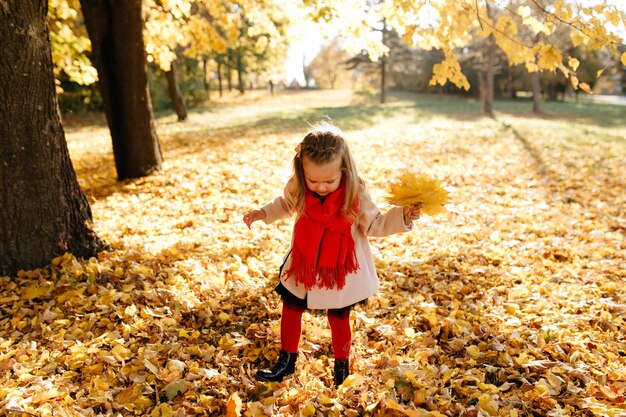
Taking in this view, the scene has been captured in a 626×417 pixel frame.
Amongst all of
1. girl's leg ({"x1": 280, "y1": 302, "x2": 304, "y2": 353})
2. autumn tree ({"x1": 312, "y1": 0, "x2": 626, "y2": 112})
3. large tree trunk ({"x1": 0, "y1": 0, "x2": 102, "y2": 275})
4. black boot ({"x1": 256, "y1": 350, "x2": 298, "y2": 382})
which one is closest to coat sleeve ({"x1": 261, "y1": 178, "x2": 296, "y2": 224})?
girl's leg ({"x1": 280, "y1": 302, "x2": 304, "y2": 353})

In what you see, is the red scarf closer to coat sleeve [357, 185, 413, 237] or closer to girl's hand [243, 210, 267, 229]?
coat sleeve [357, 185, 413, 237]

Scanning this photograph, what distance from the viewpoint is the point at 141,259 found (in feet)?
13.3

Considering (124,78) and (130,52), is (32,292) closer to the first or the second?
(124,78)

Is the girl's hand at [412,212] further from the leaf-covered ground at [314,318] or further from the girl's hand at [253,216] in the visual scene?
the leaf-covered ground at [314,318]

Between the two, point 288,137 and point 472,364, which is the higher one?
point 288,137

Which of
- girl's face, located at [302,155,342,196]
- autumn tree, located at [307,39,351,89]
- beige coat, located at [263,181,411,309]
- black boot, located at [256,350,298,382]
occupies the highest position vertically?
autumn tree, located at [307,39,351,89]

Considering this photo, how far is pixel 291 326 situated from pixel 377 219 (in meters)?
0.85

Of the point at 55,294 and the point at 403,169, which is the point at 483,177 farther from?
the point at 55,294

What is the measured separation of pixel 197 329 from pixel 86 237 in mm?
1496

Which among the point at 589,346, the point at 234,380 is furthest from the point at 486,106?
the point at 234,380

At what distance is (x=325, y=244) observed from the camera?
2.48 meters

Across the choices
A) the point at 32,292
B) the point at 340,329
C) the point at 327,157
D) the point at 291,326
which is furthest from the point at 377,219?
the point at 32,292

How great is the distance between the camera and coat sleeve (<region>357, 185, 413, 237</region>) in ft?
7.97

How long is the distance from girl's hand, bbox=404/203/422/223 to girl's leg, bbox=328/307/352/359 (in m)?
0.65
